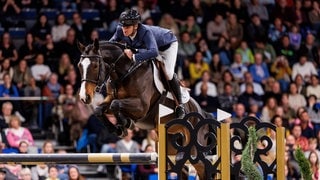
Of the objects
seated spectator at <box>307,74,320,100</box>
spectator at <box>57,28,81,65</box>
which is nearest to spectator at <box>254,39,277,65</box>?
seated spectator at <box>307,74,320,100</box>

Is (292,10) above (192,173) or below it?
above

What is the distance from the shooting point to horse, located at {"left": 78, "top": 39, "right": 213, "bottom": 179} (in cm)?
1171

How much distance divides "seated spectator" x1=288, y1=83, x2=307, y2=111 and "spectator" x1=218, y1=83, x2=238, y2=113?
1.09 metres

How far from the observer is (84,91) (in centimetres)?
1149

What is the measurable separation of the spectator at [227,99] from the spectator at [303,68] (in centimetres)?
185

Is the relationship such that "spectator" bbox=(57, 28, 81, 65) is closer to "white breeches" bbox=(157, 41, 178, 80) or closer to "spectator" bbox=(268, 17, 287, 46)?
"spectator" bbox=(268, 17, 287, 46)

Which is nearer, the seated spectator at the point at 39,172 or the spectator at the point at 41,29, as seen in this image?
the seated spectator at the point at 39,172

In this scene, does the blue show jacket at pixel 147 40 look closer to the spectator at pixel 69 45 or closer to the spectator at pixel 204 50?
the spectator at pixel 69 45

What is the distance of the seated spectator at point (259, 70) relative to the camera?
2039 centimetres

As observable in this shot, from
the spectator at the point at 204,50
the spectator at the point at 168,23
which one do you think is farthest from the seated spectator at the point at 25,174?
the spectator at the point at 168,23

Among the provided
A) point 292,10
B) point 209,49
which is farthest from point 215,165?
point 292,10

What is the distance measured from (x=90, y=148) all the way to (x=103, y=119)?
549cm

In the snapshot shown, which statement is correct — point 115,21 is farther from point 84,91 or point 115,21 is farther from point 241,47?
point 84,91

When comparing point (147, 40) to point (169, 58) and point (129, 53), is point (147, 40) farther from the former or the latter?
point (169, 58)
